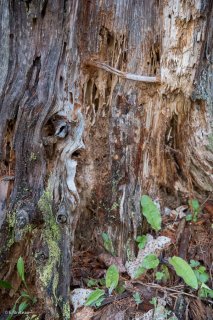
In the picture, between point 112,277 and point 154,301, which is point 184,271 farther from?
point 112,277

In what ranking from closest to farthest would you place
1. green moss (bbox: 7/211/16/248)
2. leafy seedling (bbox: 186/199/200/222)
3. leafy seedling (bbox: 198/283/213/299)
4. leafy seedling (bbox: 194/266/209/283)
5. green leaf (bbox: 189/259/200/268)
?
green moss (bbox: 7/211/16/248) → leafy seedling (bbox: 198/283/213/299) → leafy seedling (bbox: 194/266/209/283) → green leaf (bbox: 189/259/200/268) → leafy seedling (bbox: 186/199/200/222)

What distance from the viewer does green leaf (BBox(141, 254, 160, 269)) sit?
243 cm

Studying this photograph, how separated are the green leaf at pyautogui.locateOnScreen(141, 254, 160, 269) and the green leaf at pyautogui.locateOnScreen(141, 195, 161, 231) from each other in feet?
0.84

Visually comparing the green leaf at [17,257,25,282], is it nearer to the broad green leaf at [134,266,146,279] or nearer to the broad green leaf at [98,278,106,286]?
the broad green leaf at [98,278,106,286]

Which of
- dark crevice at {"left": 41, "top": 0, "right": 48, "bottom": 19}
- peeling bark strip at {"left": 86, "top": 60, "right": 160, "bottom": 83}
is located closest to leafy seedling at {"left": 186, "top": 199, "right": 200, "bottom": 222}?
peeling bark strip at {"left": 86, "top": 60, "right": 160, "bottom": 83}

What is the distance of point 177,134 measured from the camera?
283 cm

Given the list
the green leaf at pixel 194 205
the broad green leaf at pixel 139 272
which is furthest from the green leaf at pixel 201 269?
the green leaf at pixel 194 205

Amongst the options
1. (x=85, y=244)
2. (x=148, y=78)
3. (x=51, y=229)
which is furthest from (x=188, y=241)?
(x=148, y=78)

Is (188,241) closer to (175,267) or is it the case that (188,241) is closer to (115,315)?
(175,267)

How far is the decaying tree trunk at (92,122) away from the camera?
226 centimetres

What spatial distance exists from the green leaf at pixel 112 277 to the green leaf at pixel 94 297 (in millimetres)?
62

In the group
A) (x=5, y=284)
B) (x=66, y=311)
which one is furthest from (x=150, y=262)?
(x=5, y=284)

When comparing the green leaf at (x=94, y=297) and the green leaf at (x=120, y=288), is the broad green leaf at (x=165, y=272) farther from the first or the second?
the green leaf at (x=94, y=297)

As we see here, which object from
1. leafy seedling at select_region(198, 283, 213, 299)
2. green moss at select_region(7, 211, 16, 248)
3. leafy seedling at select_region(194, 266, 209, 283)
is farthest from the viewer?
leafy seedling at select_region(194, 266, 209, 283)
